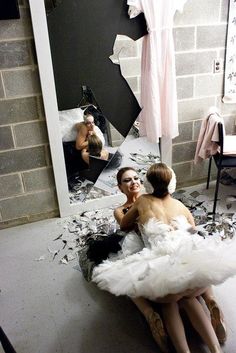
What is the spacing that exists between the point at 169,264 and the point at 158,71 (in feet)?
5.12

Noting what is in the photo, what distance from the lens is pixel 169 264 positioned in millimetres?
1323

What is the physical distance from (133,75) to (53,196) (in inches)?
45.6

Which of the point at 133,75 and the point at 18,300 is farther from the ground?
the point at 133,75

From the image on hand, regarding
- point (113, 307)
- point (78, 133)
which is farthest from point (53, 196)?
point (113, 307)

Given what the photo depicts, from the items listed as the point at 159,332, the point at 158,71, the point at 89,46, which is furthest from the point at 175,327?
the point at 89,46

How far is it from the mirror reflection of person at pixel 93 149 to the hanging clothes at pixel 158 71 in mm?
360

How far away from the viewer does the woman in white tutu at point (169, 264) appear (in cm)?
129

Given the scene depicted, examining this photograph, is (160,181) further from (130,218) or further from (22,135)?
(22,135)

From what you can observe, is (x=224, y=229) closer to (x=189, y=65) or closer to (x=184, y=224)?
(x=184, y=224)

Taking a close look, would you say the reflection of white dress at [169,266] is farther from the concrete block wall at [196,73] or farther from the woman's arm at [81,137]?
the concrete block wall at [196,73]

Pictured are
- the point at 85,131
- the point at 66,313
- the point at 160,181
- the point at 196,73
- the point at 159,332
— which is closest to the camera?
the point at 159,332

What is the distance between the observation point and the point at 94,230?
2402mm

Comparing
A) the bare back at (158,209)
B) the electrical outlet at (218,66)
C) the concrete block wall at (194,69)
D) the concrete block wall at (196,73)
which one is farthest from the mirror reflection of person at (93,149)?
the electrical outlet at (218,66)

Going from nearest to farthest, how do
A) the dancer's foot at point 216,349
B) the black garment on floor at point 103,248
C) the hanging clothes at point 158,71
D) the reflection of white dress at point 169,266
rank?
the reflection of white dress at point 169,266 < the dancer's foot at point 216,349 < the black garment on floor at point 103,248 < the hanging clothes at point 158,71
